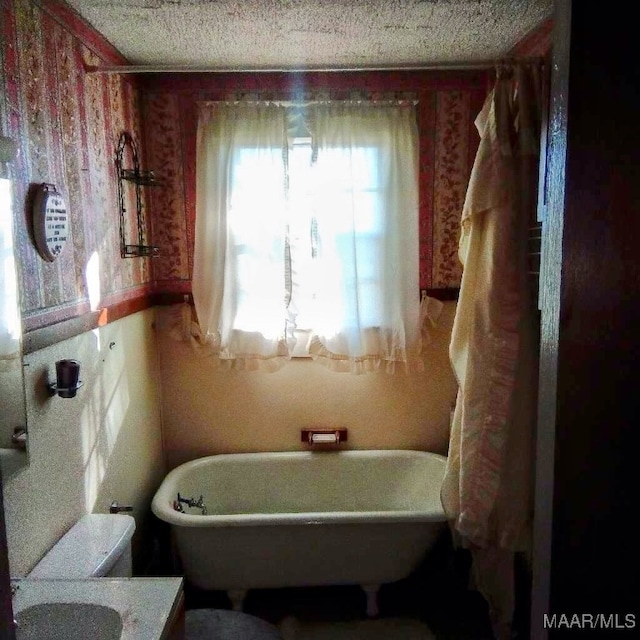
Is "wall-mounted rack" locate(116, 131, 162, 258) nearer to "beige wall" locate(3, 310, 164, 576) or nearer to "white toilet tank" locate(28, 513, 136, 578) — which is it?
"beige wall" locate(3, 310, 164, 576)

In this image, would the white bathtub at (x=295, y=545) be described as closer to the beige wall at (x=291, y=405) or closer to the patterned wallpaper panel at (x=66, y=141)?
the beige wall at (x=291, y=405)

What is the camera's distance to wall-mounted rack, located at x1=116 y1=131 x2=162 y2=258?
240 centimetres

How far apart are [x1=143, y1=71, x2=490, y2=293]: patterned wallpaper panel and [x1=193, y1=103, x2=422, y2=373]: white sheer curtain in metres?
0.11

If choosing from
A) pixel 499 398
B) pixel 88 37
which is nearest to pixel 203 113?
pixel 88 37

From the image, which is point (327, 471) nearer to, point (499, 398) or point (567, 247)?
point (499, 398)

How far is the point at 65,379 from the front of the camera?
163cm

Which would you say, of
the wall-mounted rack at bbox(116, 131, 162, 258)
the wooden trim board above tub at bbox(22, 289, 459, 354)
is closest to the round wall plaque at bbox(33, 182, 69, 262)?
the wooden trim board above tub at bbox(22, 289, 459, 354)

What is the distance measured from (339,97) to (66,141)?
1374 millimetres

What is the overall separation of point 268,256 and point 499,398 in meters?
1.28

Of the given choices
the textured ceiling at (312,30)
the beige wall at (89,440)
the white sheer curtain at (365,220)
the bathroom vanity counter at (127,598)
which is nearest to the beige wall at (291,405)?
the beige wall at (89,440)

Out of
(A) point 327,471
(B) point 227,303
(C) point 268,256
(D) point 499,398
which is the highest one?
(C) point 268,256

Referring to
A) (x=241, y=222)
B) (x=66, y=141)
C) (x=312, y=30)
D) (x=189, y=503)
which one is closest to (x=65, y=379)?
(x=66, y=141)

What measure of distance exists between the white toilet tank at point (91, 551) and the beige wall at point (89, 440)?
1.4 inches

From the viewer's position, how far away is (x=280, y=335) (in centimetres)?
279
